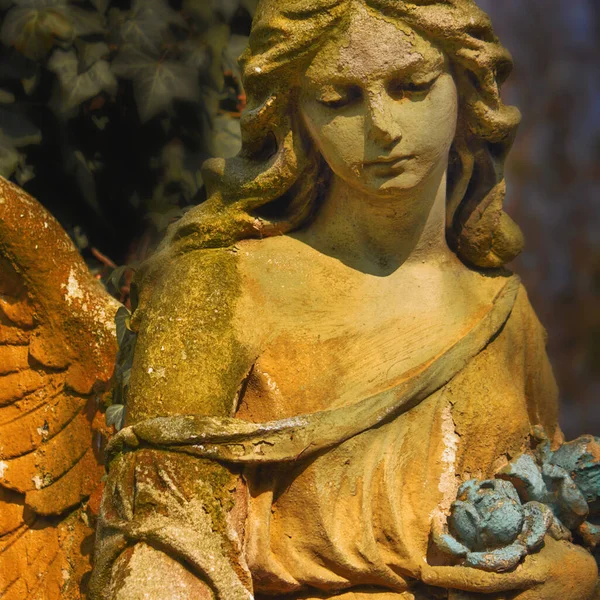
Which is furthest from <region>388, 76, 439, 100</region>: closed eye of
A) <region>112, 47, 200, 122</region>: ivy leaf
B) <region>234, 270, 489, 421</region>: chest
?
<region>112, 47, 200, 122</region>: ivy leaf

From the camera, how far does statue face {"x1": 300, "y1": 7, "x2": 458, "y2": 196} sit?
2.04m

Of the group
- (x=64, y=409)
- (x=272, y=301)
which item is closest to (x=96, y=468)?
(x=64, y=409)

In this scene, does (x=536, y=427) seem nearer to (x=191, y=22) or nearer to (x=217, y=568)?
(x=217, y=568)

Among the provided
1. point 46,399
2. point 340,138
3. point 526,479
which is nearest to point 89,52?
point 46,399

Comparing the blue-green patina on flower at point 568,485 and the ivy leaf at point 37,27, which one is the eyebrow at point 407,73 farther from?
the ivy leaf at point 37,27

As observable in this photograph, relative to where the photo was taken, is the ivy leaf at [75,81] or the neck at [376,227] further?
the ivy leaf at [75,81]

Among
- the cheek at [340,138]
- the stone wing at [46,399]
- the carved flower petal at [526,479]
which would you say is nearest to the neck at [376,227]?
the cheek at [340,138]

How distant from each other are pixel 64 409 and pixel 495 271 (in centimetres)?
93

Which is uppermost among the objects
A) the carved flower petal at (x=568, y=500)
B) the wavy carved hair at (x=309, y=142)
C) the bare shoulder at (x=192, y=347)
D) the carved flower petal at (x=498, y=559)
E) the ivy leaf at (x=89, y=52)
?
the wavy carved hair at (x=309, y=142)

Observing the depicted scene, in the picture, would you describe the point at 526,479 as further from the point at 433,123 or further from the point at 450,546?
the point at 433,123

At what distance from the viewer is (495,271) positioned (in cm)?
242

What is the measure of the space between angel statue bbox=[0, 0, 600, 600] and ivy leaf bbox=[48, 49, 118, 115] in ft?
2.88

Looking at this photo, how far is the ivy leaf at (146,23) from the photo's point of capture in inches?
128

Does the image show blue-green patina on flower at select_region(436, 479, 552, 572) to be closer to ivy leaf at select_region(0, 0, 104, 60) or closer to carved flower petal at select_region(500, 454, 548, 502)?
carved flower petal at select_region(500, 454, 548, 502)
